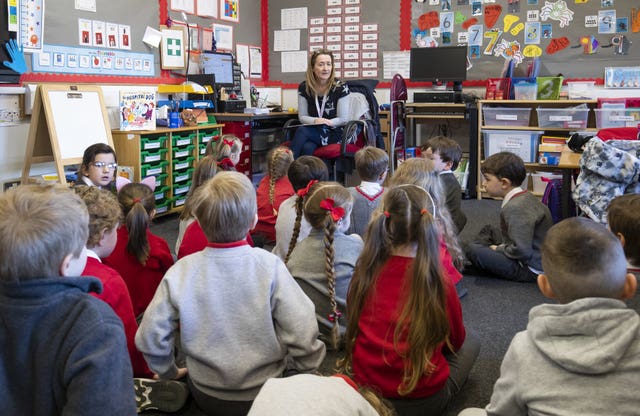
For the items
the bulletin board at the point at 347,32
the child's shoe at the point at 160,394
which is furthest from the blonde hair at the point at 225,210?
the bulletin board at the point at 347,32

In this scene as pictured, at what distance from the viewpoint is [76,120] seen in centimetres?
402

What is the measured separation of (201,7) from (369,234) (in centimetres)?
463

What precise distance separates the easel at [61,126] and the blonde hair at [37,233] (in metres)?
2.93

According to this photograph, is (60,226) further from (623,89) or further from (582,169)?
(623,89)

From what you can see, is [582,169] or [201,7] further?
[201,7]

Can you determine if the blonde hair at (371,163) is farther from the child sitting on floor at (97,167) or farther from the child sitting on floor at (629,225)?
the child sitting on floor at (97,167)

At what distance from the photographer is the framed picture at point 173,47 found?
5.24 meters

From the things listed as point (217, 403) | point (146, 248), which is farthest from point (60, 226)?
point (146, 248)

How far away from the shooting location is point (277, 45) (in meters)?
6.78

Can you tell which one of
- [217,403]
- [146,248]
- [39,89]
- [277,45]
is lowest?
[217,403]

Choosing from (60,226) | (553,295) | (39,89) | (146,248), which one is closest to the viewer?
(60,226)

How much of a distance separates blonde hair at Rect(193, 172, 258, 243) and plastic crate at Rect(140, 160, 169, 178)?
2.96 m

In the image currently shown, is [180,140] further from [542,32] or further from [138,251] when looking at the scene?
[542,32]

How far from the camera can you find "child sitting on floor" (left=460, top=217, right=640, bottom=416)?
1.05 meters
